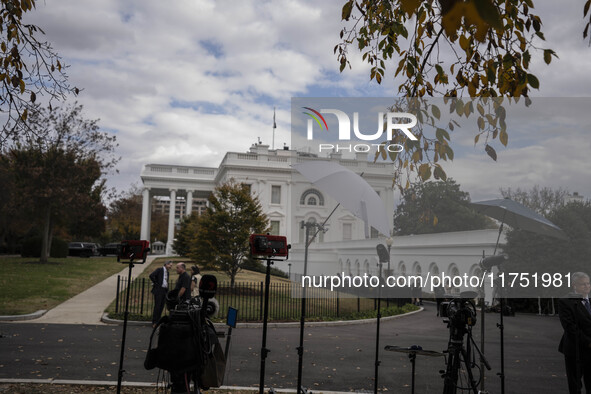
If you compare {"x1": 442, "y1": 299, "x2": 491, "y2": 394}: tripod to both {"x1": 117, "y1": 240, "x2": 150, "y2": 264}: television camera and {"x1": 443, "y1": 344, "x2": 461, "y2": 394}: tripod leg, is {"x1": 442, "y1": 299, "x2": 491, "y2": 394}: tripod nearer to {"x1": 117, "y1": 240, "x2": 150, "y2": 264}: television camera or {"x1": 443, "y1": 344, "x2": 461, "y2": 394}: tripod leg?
{"x1": 443, "y1": 344, "x2": 461, "y2": 394}: tripod leg

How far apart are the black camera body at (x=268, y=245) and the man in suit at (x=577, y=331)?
11.3 feet

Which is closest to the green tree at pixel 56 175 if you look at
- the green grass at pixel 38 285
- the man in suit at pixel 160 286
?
the green grass at pixel 38 285

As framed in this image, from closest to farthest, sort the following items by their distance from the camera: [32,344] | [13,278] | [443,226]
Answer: [443,226] < [32,344] < [13,278]

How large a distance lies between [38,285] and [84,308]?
5.72m

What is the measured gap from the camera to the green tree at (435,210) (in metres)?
6.50

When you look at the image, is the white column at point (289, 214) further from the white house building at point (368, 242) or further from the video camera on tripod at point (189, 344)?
the video camera on tripod at point (189, 344)

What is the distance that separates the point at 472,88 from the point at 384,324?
1237 centimetres

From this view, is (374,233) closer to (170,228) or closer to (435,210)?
(435,210)

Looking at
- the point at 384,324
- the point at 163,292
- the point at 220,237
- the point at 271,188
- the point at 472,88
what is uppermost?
the point at 271,188

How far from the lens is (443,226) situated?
723 cm

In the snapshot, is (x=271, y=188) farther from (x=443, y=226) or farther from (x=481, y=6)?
(x=481, y=6)

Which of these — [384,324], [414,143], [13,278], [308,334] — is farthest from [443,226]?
[13,278]

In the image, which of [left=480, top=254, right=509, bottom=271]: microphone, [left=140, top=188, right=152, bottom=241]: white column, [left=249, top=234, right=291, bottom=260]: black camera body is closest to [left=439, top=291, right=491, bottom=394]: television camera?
[left=480, top=254, right=509, bottom=271]: microphone

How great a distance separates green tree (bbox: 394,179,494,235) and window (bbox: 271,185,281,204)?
5217 cm
